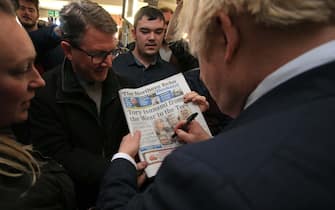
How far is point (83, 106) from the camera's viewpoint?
4.70 feet

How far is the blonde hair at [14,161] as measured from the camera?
2.31 ft

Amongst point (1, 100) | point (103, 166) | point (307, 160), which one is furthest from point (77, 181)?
point (307, 160)

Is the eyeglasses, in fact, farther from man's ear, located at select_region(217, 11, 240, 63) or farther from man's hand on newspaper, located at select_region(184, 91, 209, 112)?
man's ear, located at select_region(217, 11, 240, 63)

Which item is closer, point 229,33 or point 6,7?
point 229,33

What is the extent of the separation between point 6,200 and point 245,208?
51 cm

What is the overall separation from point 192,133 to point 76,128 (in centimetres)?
52

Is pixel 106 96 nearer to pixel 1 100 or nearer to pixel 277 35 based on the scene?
pixel 1 100

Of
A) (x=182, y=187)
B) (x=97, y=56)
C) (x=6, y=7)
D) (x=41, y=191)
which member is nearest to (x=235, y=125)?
(x=182, y=187)

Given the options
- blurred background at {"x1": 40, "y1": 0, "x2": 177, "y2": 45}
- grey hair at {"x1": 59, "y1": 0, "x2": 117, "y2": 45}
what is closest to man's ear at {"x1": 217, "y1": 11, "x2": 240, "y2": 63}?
grey hair at {"x1": 59, "y1": 0, "x2": 117, "y2": 45}

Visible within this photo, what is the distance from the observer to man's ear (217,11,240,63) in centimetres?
64

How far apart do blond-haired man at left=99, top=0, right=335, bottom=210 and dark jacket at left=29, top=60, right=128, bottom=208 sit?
700mm

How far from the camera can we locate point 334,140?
0.46 metres

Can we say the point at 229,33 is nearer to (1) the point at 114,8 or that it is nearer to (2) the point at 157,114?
(2) the point at 157,114

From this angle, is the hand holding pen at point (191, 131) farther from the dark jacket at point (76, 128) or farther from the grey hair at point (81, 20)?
the grey hair at point (81, 20)
